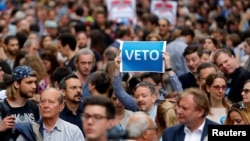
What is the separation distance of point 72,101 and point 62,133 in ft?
3.87

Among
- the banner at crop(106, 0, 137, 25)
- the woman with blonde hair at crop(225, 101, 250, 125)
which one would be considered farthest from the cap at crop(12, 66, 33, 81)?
the banner at crop(106, 0, 137, 25)

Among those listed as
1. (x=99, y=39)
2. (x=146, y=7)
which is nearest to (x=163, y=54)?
(x=99, y=39)

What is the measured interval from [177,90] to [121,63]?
0.81 metres

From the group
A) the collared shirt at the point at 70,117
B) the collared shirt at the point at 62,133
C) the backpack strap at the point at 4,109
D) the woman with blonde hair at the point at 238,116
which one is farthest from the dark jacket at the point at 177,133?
the collared shirt at the point at 70,117

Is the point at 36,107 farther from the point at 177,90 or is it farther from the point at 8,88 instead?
the point at 177,90

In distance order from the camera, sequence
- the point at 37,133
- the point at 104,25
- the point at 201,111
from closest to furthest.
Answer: the point at 201,111 < the point at 37,133 < the point at 104,25

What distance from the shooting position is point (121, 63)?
1438 centimetres

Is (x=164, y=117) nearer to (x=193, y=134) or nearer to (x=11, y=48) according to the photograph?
(x=193, y=134)

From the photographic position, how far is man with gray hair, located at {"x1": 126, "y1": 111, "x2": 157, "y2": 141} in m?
11.0

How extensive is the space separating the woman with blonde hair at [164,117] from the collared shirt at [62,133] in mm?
887

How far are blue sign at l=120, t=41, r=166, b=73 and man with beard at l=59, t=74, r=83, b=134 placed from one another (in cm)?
104

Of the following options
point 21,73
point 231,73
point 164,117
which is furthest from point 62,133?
point 231,73

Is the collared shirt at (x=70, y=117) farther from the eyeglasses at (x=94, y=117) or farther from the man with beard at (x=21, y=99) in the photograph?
the eyeglasses at (x=94, y=117)

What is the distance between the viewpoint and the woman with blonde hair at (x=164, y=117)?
1237 centimetres
